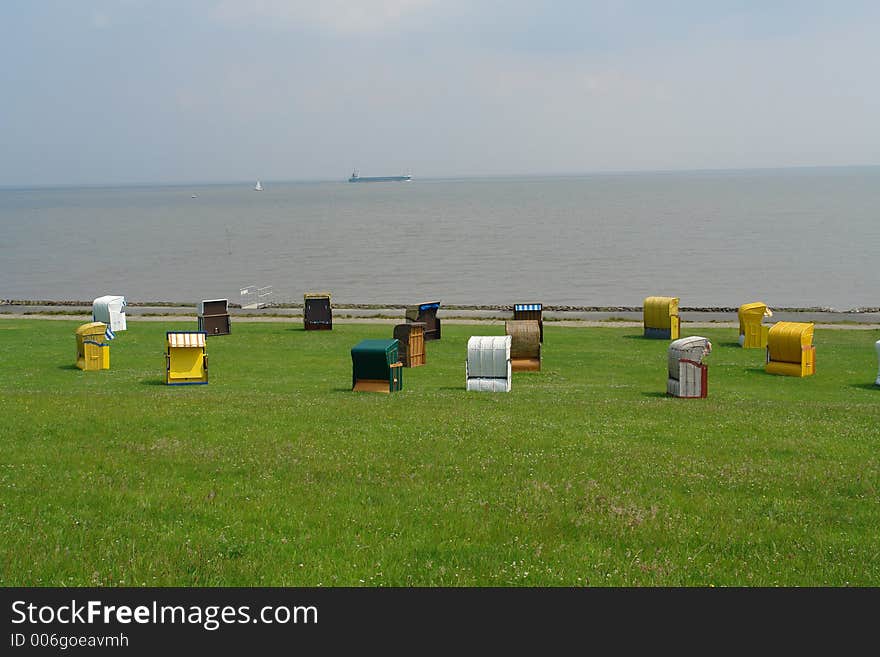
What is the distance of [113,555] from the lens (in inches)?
363

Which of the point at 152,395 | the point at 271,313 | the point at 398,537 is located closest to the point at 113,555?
the point at 398,537

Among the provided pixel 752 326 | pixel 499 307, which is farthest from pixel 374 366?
pixel 499 307

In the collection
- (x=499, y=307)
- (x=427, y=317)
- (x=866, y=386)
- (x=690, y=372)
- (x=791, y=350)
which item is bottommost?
(x=866, y=386)

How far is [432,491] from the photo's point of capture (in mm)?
11727

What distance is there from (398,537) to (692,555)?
10.4ft

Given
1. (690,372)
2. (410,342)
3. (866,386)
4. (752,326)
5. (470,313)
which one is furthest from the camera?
(470,313)

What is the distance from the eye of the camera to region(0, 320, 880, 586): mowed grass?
912cm

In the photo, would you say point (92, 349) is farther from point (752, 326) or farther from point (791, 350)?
point (752, 326)

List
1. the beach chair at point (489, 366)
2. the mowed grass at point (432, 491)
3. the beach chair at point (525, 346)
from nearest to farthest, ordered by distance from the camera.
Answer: the mowed grass at point (432, 491) < the beach chair at point (489, 366) < the beach chair at point (525, 346)

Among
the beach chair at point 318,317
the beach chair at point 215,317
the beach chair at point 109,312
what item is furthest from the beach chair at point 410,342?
the beach chair at point 109,312

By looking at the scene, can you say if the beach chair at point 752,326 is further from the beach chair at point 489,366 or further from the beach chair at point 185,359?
the beach chair at point 185,359

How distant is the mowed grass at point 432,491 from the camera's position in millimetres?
9125

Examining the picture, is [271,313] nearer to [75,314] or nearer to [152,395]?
[75,314]
